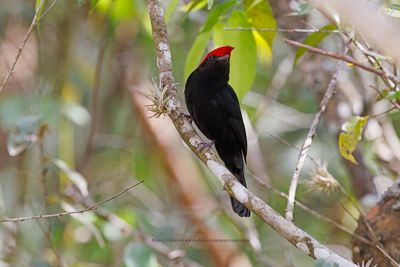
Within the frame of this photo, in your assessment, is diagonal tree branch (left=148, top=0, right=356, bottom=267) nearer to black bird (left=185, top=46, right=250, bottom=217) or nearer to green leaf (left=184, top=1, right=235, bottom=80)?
green leaf (left=184, top=1, right=235, bottom=80)

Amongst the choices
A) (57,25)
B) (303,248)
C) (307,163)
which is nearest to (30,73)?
(57,25)

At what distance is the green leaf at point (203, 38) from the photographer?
3.40 metres

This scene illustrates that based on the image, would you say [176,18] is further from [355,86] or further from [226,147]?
[226,147]

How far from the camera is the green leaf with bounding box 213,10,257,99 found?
3504mm

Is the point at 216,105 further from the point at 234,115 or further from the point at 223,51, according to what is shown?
the point at 223,51

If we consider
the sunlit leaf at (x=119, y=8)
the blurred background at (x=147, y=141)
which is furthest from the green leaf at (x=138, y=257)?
the sunlit leaf at (x=119, y=8)

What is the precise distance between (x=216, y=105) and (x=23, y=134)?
3.56 feet

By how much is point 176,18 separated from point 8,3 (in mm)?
1454

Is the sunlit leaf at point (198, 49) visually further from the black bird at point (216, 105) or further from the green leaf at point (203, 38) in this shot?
the black bird at point (216, 105)

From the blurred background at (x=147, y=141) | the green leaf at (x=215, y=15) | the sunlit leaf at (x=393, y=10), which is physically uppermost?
the sunlit leaf at (x=393, y=10)

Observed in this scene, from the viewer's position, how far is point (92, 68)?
642 cm

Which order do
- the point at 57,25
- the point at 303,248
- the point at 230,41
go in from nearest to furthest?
1. the point at 303,248
2. the point at 230,41
3. the point at 57,25

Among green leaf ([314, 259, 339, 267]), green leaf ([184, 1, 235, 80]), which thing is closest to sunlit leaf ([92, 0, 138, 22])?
green leaf ([184, 1, 235, 80])

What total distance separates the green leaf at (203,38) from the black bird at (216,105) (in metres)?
0.11
